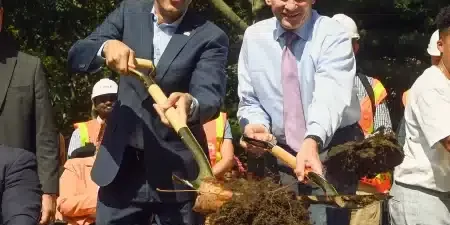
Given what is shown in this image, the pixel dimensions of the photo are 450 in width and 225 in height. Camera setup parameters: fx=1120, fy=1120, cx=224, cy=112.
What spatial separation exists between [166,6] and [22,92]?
966 millimetres

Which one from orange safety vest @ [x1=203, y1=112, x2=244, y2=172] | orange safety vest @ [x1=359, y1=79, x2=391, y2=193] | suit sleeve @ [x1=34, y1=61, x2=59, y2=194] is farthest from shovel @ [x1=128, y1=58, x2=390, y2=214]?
orange safety vest @ [x1=203, y1=112, x2=244, y2=172]

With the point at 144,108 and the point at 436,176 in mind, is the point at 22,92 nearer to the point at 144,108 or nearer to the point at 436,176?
the point at 144,108

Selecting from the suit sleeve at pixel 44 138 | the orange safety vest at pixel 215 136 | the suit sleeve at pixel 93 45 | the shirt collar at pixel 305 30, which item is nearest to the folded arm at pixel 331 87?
the shirt collar at pixel 305 30

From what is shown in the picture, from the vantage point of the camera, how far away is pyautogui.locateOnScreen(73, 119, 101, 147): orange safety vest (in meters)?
8.41

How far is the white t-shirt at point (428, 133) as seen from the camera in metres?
5.77

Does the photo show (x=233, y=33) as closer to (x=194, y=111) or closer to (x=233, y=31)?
(x=233, y=31)

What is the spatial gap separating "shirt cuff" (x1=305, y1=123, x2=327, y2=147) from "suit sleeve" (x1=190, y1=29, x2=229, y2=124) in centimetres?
49

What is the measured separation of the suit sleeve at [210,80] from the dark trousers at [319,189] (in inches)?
18.5

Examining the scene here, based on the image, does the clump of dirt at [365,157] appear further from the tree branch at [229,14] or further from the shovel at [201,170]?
the tree branch at [229,14]

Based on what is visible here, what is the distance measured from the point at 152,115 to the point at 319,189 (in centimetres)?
87

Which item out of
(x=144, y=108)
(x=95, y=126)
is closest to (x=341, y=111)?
(x=144, y=108)

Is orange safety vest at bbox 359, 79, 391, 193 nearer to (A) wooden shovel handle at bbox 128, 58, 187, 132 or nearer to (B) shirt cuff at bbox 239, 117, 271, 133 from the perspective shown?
(B) shirt cuff at bbox 239, 117, 271, 133

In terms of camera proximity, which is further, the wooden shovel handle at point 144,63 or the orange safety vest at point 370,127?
the orange safety vest at point 370,127

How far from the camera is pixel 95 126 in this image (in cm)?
855
